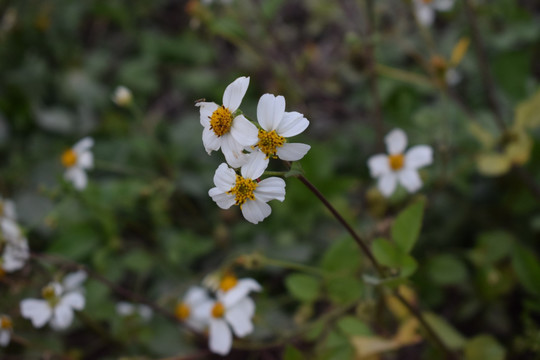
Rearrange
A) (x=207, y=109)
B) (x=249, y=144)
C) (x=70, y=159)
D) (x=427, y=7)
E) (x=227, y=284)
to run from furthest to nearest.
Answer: (x=427, y=7)
(x=70, y=159)
(x=227, y=284)
(x=207, y=109)
(x=249, y=144)

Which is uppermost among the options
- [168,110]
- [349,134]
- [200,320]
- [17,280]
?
[168,110]

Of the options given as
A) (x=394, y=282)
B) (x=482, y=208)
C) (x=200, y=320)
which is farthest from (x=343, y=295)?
(x=482, y=208)

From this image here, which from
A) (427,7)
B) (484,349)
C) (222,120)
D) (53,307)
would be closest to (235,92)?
(222,120)

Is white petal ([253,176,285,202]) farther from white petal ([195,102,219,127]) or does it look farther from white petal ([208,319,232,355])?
white petal ([208,319,232,355])

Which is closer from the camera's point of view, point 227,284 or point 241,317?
point 241,317

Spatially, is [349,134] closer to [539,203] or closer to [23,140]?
[539,203]

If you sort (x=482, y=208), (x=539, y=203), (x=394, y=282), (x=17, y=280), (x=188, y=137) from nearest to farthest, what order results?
(x=394, y=282) < (x=17, y=280) < (x=539, y=203) < (x=482, y=208) < (x=188, y=137)

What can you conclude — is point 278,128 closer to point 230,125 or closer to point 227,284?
point 230,125
